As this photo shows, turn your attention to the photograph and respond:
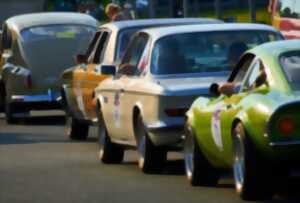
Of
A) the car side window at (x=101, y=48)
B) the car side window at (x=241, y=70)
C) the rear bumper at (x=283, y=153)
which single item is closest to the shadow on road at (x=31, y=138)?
the car side window at (x=101, y=48)

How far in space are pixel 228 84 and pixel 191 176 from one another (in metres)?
1.38

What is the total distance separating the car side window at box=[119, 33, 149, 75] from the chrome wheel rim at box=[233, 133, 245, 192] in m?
3.82

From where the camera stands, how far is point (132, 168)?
16.2m

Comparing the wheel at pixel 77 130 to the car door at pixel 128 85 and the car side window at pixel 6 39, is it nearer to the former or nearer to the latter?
the car door at pixel 128 85

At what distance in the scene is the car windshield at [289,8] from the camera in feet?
81.9

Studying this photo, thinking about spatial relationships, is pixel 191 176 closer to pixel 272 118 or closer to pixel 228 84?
pixel 228 84

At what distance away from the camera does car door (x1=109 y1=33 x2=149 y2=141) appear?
15.9m

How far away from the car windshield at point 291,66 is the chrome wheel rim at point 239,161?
63cm

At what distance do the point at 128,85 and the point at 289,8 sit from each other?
9934 millimetres

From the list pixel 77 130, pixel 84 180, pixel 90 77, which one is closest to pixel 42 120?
pixel 77 130

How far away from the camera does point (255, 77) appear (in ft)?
40.9

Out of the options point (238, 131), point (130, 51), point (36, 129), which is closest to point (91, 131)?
point (36, 129)

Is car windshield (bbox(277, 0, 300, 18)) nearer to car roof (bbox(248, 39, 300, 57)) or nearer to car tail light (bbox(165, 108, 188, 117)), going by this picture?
car tail light (bbox(165, 108, 188, 117))

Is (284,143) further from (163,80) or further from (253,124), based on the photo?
(163,80)
